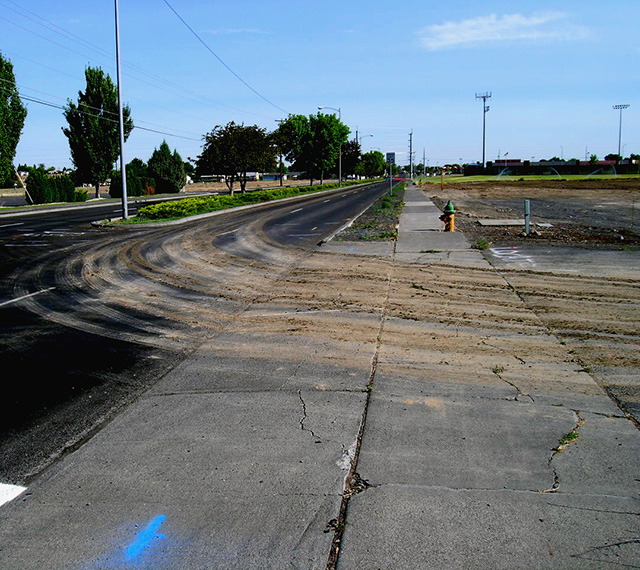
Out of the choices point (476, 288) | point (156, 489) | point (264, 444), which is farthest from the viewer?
point (476, 288)

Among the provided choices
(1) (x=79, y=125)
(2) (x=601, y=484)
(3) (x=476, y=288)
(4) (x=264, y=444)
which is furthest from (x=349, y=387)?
(1) (x=79, y=125)

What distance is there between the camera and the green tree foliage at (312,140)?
8950 cm

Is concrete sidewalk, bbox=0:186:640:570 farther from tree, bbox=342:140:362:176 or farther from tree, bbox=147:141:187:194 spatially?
tree, bbox=342:140:362:176

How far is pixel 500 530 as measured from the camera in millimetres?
3348

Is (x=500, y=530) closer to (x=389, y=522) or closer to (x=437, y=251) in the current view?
(x=389, y=522)

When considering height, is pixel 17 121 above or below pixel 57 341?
above

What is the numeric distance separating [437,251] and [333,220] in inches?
482

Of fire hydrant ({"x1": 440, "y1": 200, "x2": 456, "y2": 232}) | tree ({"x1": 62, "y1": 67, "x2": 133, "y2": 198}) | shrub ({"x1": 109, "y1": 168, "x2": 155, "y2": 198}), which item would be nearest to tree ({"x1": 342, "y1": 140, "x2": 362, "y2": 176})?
shrub ({"x1": 109, "y1": 168, "x2": 155, "y2": 198})

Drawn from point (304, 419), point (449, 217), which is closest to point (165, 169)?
point (449, 217)

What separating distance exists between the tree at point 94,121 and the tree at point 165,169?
1713cm

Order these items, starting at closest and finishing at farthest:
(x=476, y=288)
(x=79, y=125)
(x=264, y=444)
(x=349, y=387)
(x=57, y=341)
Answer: (x=264, y=444)
(x=349, y=387)
(x=57, y=341)
(x=476, y=288)
(x=79, y=125)

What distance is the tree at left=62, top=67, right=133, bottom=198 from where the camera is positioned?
160ft

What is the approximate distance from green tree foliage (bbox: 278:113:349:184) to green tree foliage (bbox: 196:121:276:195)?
4311 cm

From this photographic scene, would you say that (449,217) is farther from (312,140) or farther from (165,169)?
(312,140)
